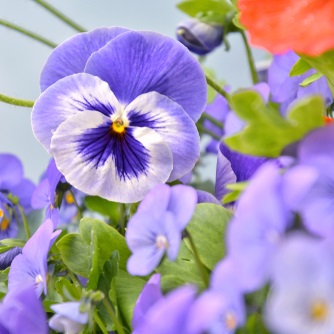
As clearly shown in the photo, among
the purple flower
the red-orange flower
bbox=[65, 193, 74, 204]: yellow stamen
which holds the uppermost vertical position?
the red-orange flower

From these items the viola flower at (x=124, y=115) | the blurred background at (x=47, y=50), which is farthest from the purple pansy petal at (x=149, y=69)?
the blurred background at (x=47, y=50)

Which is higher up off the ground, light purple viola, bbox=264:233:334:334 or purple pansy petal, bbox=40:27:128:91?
light purple viola, bbox=264:233:334:334

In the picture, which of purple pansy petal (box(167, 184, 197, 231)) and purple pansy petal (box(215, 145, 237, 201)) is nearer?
purple pansy petal (box(167, 184, 197, 231))

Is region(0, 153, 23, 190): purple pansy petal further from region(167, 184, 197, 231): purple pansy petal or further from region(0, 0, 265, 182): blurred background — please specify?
region(0, 0, 265, 182): blurred background

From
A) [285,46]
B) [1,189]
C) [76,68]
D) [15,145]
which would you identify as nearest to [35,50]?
[15,145]

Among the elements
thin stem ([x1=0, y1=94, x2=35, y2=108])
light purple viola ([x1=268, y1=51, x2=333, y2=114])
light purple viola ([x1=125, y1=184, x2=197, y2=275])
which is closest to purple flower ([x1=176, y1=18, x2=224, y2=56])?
light purple viola ([x1=268, y1=51, x2=333, y2=114])

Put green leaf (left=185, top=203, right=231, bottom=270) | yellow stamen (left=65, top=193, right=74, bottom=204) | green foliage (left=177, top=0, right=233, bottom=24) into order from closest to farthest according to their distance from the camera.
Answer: green leaf (left=185, top=203, right=231, bottom=270)
green foliage (left=177, top=0, right=233, bottom=24)
yellow stamen (left=65, top=193, right=74, bottom=204)

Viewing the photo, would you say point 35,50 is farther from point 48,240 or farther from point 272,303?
point 272,303

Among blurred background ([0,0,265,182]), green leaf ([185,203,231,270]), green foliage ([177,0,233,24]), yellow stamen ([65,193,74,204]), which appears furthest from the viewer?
blurred background ([0,0,265,182])
